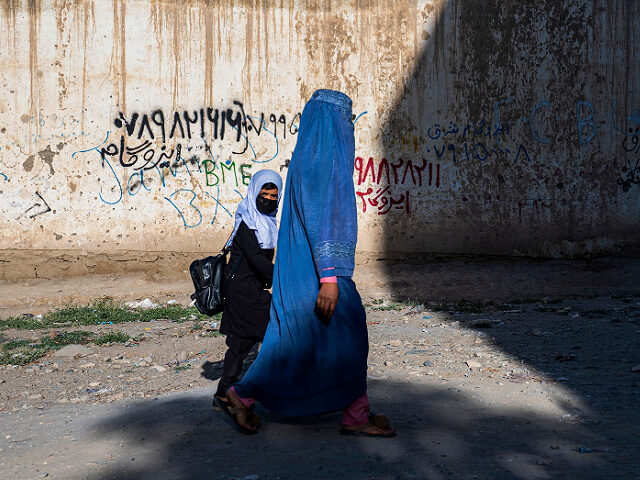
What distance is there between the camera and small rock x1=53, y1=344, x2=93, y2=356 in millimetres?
5130

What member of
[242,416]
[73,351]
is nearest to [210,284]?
[242,416]

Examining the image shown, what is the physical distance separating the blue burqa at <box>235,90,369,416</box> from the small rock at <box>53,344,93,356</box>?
2555 mm

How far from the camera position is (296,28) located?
7484mm

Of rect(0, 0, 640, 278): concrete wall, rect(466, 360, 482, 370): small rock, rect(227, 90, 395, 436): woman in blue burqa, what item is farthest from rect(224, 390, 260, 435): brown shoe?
rect(0, 0, 640, 278): concrete wall

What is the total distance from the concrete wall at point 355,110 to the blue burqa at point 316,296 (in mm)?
4546

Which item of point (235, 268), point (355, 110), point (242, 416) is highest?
point (355, 110)

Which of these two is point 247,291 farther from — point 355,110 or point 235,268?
point 355,110

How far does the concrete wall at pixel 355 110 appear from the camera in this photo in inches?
284

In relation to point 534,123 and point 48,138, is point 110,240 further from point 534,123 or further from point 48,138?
point 534,123

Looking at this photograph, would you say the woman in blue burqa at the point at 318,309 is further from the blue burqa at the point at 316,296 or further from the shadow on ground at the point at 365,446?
the shadow on ground at the point at 365,446

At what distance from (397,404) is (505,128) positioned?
5.01m

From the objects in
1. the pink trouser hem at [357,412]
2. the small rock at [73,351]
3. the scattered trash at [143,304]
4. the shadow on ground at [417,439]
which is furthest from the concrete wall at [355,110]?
the pink trouser hem at [357,412]

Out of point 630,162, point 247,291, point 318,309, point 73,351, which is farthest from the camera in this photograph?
point 630,162

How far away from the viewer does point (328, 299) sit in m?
2.82
